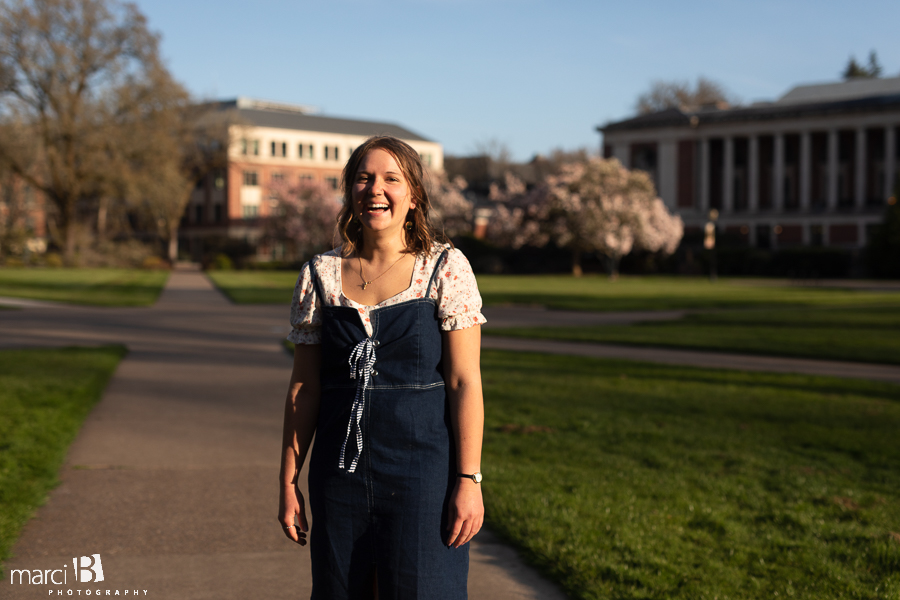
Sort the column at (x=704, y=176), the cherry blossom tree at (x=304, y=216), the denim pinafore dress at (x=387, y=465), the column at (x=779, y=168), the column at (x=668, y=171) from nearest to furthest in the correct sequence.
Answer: the denim pinafore dress at (x=387, y=465) → the cherry blossom tree at (x=304, y=216) → the column at (x=779, y=168) → the column at (x=704, y=176) → the column at (x=668, y=171)

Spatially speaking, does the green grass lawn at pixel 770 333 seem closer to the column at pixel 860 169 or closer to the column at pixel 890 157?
the column at pixel 860 169

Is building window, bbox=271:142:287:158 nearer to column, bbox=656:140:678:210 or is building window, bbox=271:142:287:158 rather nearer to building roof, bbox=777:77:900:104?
column, bbox=656:140:678:210

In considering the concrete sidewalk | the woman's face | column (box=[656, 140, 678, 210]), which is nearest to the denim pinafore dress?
the woman's face

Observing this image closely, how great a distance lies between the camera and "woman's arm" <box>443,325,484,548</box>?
261 cm

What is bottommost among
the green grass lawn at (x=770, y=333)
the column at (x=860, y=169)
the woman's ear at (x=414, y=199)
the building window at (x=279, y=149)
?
the green grass lawn at (x=770, y=333)

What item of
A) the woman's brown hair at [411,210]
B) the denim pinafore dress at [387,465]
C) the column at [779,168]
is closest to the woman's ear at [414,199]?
the woman's brown hair at [411,210]

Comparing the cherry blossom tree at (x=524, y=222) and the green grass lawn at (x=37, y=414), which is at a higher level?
the cherry blossom tree at (x=524, y=222)

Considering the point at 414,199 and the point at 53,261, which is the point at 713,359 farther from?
the point at 53,261

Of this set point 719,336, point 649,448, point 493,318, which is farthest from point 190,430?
point 493,318

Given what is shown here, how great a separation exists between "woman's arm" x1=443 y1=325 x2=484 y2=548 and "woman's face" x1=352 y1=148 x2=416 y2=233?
1.40 ft

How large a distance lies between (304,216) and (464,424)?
6779 cm

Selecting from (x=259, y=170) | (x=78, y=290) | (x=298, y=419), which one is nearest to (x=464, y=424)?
(x=298, y=419)

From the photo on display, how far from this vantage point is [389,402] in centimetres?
255

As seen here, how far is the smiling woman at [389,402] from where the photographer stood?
256 centimetres
